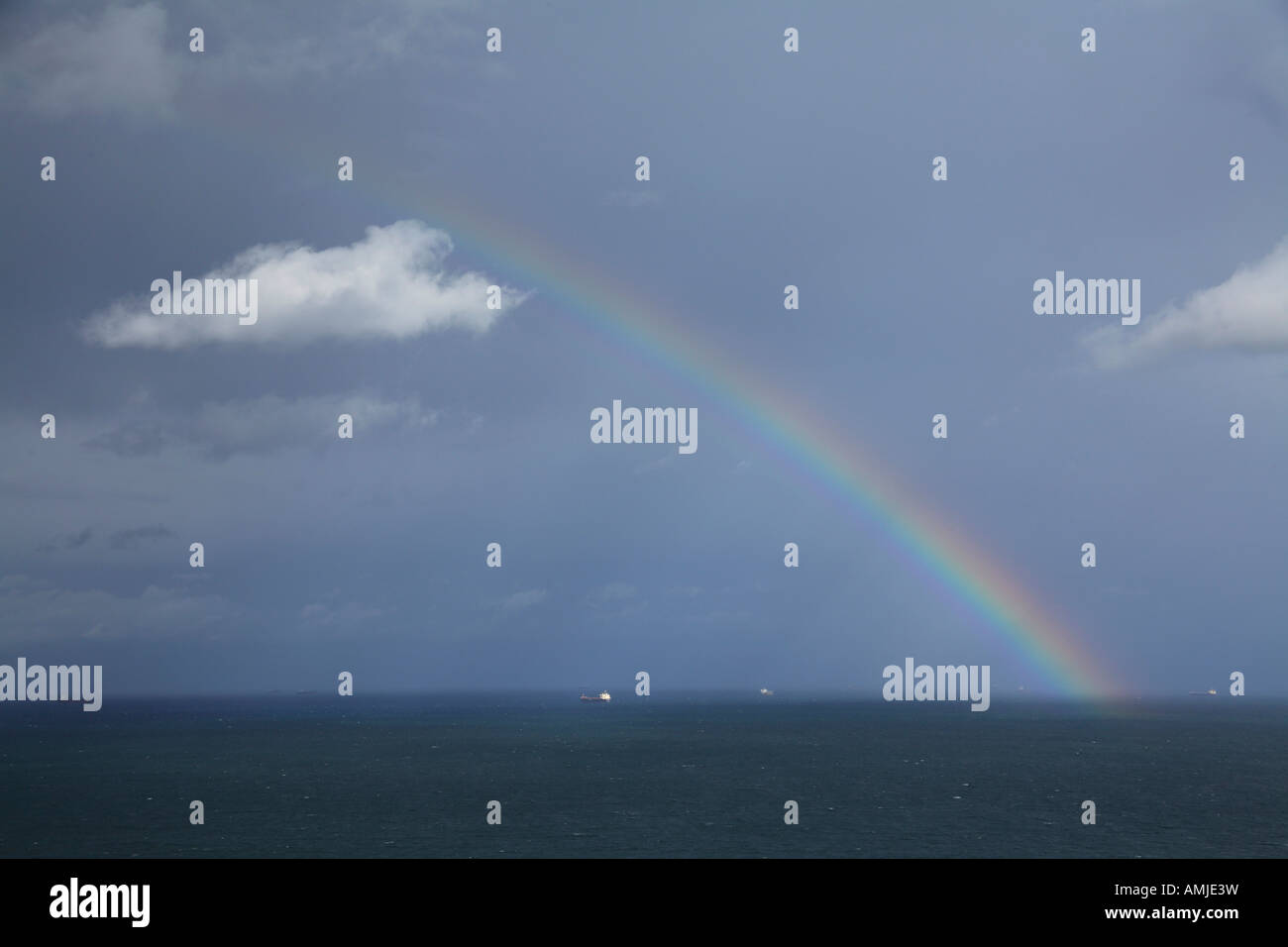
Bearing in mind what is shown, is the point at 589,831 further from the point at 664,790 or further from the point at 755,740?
the point at 755,740

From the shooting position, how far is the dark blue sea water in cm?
6988

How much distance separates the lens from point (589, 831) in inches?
2896

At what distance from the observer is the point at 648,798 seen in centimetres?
8994

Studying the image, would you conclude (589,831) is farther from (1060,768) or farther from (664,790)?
(1060,768)

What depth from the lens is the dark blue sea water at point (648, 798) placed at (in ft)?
229

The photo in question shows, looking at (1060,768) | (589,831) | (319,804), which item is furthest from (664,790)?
(1060,768)

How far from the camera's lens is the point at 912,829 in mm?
74438
